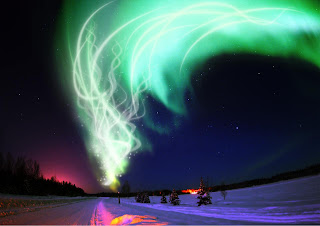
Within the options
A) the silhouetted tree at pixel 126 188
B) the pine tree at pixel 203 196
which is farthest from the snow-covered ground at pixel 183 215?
the silhouetted tree at pixel 126 188

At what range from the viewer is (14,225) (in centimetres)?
970

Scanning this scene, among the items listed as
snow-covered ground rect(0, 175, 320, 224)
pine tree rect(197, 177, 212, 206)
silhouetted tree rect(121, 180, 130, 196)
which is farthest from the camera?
silhouetted tree rect(121, 180, 130, 196)

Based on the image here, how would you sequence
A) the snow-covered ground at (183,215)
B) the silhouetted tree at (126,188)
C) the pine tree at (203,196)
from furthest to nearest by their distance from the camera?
the silhouetted tree at (126,188) → the pine tree at (203,196) → the snow-covered ground at (183,215)

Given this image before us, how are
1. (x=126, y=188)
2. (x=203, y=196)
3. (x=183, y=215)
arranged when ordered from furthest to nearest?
(x=126, y=188) < (x=203, y=196) < (x=183, y=215)

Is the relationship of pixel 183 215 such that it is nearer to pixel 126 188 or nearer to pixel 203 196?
pixel 203 196

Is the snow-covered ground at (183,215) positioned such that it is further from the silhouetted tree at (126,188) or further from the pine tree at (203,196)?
the silhouetted tree at (126,188)

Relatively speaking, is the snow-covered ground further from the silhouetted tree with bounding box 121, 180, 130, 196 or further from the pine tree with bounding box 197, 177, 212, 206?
the silhouetted tree with bounding box 121, 180, 130, 196

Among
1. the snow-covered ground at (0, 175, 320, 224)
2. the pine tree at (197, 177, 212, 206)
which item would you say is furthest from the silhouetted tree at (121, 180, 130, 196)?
the snow-covered ground at (0, 175, 320, 224)

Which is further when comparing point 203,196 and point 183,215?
point 203,196

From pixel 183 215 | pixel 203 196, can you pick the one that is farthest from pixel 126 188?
pixel 183 215

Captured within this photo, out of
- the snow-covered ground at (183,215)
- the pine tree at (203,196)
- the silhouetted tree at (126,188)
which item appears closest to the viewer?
the snow-covered ground at (183,215)

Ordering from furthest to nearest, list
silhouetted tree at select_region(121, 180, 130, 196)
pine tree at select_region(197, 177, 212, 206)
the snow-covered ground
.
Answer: silhouetted tree at select_region(121, 180, 130, 196) → pine tree at select_region(197, 177, 212, 206) → the snow-covered ground

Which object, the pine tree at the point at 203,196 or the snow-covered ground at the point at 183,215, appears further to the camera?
the pine tree at the point at 203,196

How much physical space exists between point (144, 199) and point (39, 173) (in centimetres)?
5521
